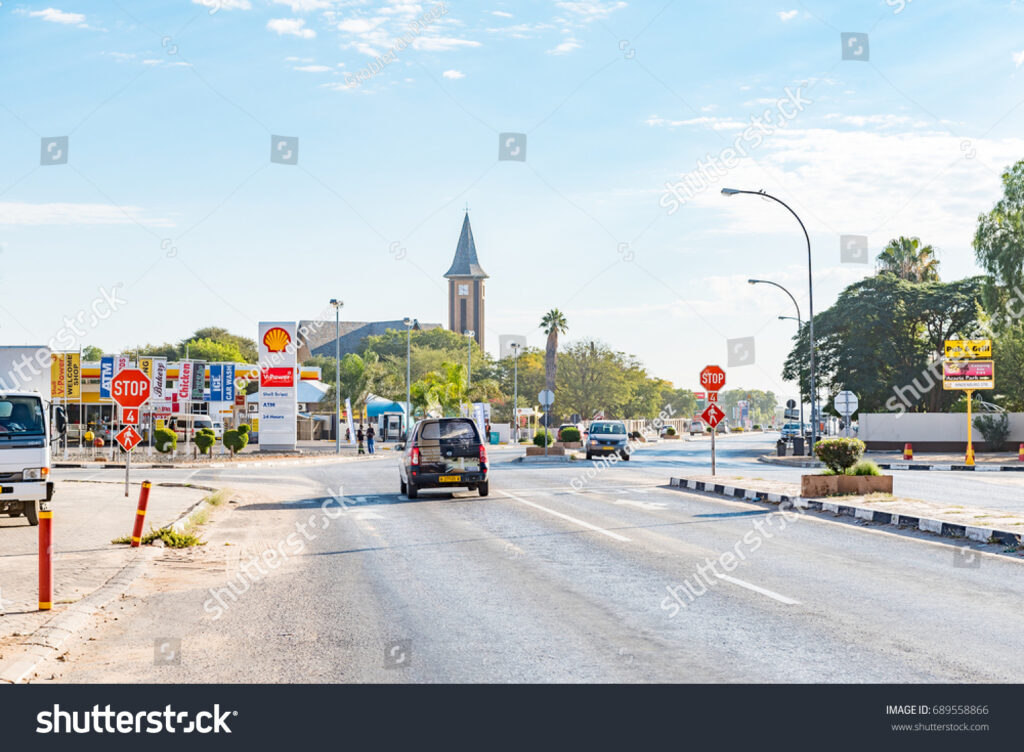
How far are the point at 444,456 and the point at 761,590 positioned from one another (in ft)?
41.0

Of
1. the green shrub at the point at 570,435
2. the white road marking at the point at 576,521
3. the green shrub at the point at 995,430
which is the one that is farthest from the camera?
the green shrub at the point at 570,435

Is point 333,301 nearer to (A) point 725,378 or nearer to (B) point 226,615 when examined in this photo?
(A) point 725,378

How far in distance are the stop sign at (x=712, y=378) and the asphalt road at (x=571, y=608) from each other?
10.2m

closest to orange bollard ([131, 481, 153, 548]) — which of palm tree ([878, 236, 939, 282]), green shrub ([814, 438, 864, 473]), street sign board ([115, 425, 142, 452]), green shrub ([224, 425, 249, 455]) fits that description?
street sign board ([115, 425, 142, 452])

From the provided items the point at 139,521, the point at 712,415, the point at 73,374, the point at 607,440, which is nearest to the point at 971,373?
the point at 607,440

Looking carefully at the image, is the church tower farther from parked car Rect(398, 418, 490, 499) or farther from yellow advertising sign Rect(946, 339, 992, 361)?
parked car Rect(398, 418, 490, 499)

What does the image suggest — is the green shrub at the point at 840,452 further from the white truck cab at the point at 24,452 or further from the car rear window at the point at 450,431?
the white truck cab at the point at 24,452

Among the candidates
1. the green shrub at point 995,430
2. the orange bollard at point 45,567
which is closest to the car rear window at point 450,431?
the orange bollard at point 45,567

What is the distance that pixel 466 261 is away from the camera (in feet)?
497

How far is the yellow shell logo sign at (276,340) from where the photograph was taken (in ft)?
161

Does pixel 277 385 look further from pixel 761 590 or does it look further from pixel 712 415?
pixel 761 590

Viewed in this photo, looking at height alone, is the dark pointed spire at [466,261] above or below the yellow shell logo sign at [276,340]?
above

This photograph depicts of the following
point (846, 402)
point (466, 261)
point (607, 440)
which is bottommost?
point (607, 440)

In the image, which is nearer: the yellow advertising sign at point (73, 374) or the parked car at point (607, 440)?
the parked car at point (607, 440)
